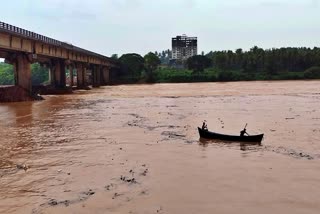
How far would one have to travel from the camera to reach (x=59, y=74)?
80000mm

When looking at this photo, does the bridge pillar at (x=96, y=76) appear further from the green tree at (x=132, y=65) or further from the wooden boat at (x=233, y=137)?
the wooden boat at (x=233, y=137)

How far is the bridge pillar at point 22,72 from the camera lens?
56.8m

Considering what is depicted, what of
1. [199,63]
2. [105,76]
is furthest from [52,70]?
[199,63]

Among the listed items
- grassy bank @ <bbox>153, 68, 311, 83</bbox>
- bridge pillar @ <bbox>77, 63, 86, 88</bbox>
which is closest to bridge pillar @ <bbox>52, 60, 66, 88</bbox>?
bridge pillar @ <bbox>77, 63, 86, 88</bbox>

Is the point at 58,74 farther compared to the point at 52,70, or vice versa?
the point at 52,70

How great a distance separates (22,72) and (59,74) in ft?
75.1

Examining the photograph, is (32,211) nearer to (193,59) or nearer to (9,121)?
(9,121)

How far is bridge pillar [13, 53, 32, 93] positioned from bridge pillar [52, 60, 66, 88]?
2045 centimetres

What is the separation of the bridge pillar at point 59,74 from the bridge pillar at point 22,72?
67.1 feet

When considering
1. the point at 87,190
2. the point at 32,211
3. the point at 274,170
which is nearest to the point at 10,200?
Result: the point at 32,211

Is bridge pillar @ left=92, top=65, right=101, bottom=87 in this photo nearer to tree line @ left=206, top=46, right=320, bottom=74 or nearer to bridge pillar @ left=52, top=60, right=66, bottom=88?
bridge pillar @ left=52, top=60, right=66, bottom=88

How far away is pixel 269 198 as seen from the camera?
12.5 m

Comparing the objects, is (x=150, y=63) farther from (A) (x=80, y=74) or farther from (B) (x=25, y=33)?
(B) (x=25, y=33)

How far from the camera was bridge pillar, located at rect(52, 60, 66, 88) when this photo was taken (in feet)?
260
